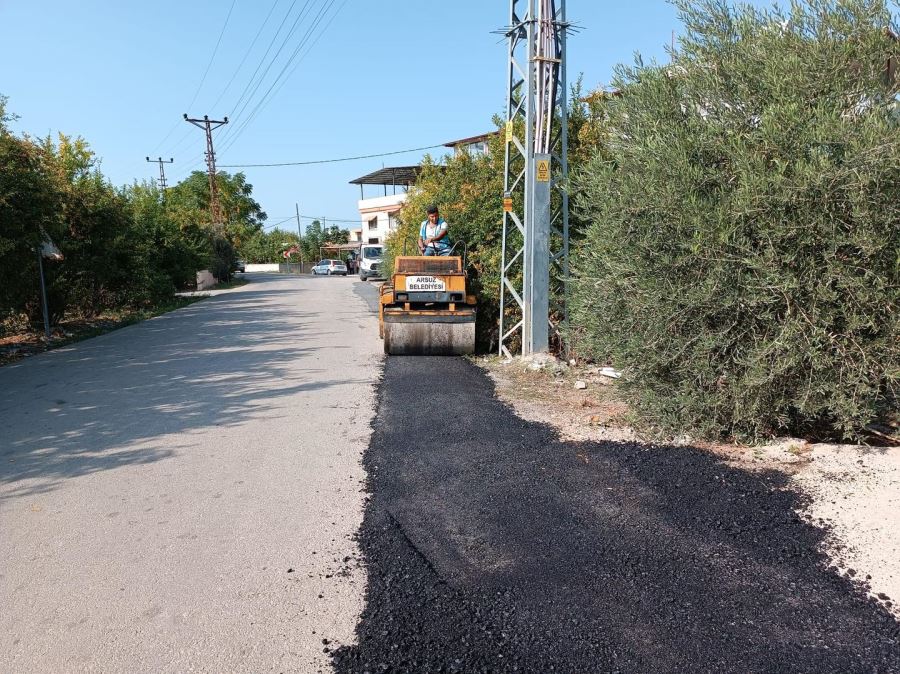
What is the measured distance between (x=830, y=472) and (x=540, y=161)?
18.9 ft

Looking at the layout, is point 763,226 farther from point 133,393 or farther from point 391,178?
point 391,178

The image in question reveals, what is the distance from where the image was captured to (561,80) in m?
8.95

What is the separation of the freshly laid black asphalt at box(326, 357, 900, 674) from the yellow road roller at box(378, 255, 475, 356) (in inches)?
201

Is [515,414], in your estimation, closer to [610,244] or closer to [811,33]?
[610,244]

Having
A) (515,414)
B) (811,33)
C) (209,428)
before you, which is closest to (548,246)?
(515,414)

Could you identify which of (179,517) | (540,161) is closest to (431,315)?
(540,161)

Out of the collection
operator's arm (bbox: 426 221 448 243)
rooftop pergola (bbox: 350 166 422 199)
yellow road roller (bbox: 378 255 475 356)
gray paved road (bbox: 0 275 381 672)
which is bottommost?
gray paved road (bbox: 0 275 381 672)

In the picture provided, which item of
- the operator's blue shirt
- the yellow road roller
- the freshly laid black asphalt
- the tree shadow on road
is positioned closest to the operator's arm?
the operator's blue shirt

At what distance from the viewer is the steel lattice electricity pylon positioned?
349 inches

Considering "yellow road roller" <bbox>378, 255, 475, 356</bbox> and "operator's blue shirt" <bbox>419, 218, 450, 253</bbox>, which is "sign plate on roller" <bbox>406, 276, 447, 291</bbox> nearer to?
"yellow road roller" <bbox>378, 255, 475, 356</bbox>

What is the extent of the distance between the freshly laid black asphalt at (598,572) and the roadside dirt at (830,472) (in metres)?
0.14

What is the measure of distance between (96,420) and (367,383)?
3392 mm

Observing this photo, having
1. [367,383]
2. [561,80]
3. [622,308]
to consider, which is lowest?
[367,383]

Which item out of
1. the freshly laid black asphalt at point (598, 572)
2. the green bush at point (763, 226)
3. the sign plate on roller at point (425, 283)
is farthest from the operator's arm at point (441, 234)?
the freshly laid black asphalt at point (598, 572)
